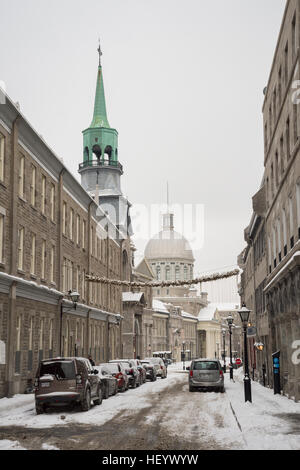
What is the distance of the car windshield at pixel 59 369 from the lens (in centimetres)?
2019

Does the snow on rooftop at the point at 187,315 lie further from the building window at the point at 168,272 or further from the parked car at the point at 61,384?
the parked car at the point at 61,384

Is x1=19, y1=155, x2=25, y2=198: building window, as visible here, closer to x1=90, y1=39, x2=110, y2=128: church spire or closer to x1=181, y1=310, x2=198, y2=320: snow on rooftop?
x1=90, y1=39, x2=110, y2=128: church spire

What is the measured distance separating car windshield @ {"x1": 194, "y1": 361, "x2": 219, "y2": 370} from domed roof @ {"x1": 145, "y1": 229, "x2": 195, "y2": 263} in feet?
399

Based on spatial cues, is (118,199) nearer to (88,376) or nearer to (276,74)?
(276,74)

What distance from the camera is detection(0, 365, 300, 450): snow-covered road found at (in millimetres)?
12969

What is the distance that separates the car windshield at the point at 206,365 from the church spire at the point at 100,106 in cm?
4485

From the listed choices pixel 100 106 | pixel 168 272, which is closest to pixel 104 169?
pixel 100 106

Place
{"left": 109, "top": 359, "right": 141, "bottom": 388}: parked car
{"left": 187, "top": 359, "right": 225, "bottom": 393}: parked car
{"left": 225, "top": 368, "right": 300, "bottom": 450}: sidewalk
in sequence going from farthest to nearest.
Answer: {"left": 109, "top": 359, "right": 141, "bottom": 388}: parked car
{"left": 187, "top": 359, "right": 225, "bottom": 393}: parked car
{"left": 225, "top": 368, "right": 300, "bottom": 450}: sidewalk

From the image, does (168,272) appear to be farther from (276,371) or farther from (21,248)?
(276,371)

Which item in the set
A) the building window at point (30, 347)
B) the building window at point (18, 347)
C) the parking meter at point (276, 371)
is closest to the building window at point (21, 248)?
the building window at point (18, 347)

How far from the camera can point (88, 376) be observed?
69.3 feet

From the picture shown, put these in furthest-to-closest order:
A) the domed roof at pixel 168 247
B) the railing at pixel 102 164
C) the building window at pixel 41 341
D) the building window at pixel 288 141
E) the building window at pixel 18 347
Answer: the domed roof at pixel 168 247 → the railing at pixel 102 164 → the building window at pixel 41 341 → the building window at pixel 18 347 → the building window at pixel 288 141

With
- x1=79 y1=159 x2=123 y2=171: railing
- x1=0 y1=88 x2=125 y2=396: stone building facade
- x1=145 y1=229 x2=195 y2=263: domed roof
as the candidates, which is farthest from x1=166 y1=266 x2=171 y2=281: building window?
x1=0 y1=88 x2=125 y2=396: stone building facade

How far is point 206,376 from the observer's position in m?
30.6
